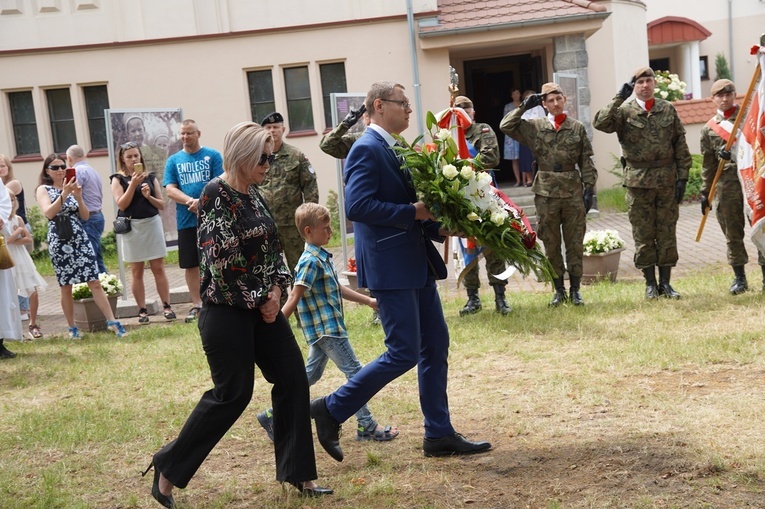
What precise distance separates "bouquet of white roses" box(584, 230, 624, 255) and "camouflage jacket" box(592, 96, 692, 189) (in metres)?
1.80

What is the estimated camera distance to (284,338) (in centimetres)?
502

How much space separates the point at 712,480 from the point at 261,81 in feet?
60.9

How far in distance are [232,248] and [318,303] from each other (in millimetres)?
1378

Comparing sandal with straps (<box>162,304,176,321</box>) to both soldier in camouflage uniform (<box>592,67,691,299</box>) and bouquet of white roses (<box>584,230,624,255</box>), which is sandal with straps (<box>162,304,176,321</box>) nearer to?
bouquet of white roses (<box>584,230,624,255</box>)

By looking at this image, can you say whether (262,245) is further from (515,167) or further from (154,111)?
(515,167)

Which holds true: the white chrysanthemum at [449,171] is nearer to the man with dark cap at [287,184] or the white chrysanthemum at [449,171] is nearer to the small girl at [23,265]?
the man with dark cap at [287,184]

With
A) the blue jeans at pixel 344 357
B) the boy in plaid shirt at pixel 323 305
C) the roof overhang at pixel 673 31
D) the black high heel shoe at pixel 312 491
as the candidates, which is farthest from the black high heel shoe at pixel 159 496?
the roof overhang at pixel 673 31

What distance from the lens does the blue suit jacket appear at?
5250mm

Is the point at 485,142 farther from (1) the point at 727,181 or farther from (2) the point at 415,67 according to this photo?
(2) the point at 415,67

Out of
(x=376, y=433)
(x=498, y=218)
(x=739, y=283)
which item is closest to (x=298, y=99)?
(x=739, y=283)

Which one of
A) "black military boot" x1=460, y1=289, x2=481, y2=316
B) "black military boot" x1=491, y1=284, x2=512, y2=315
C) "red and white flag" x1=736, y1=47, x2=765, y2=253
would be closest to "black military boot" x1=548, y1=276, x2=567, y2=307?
"black military boot" x1=491, y1=284, x2=512, y2=315

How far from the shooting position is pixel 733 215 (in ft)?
33.4

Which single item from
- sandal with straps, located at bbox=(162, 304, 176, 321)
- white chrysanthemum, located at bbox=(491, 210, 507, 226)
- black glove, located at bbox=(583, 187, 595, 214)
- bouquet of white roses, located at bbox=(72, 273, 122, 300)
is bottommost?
sandal with straps, located at bbox=(162, 304, 176, 321)

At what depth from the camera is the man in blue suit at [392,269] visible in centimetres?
529
